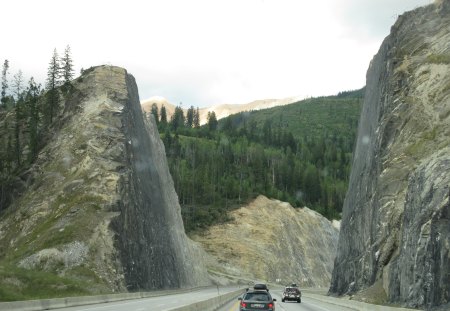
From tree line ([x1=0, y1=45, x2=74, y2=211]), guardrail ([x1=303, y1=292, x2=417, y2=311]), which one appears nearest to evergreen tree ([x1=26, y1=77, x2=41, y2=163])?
tree line ([x1=0, y1=45, x2=74, y2=211])

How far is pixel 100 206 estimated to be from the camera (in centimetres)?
5638

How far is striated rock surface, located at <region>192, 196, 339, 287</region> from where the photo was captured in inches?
4065

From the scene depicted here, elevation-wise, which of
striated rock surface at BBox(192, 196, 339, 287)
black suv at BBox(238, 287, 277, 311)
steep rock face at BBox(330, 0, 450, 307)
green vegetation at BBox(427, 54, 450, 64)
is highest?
green vegetation at BBox(427, 54, 450, 64)

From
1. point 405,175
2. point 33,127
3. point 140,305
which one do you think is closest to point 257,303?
point 140,305

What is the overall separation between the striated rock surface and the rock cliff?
23.6 meters

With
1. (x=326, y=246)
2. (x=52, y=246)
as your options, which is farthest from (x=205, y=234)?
(x=52, y=246)

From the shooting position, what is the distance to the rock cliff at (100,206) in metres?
50.8

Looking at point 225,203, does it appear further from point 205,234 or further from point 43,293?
point 43,293

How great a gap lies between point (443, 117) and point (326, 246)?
275ft

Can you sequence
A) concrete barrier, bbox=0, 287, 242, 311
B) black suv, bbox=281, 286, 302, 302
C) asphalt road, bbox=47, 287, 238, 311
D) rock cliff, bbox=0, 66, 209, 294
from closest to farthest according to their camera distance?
concrete barrier, bbox=0, 287, 242, 311 → asphalt road, bbox=47, 287, 238, 311 → black suv, bbox=281, 286, 302, 302 → rock cliff, bbox=0, 66, 209, 294

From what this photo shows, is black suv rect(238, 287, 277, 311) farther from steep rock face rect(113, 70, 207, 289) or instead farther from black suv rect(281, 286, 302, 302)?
steep rock face rect(113, 70, 207, 289)

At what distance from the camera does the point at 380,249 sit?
43.0 meters

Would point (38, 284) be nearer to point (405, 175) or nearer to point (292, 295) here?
point (292, 295)

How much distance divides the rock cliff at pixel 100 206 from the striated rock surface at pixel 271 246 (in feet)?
77.4
